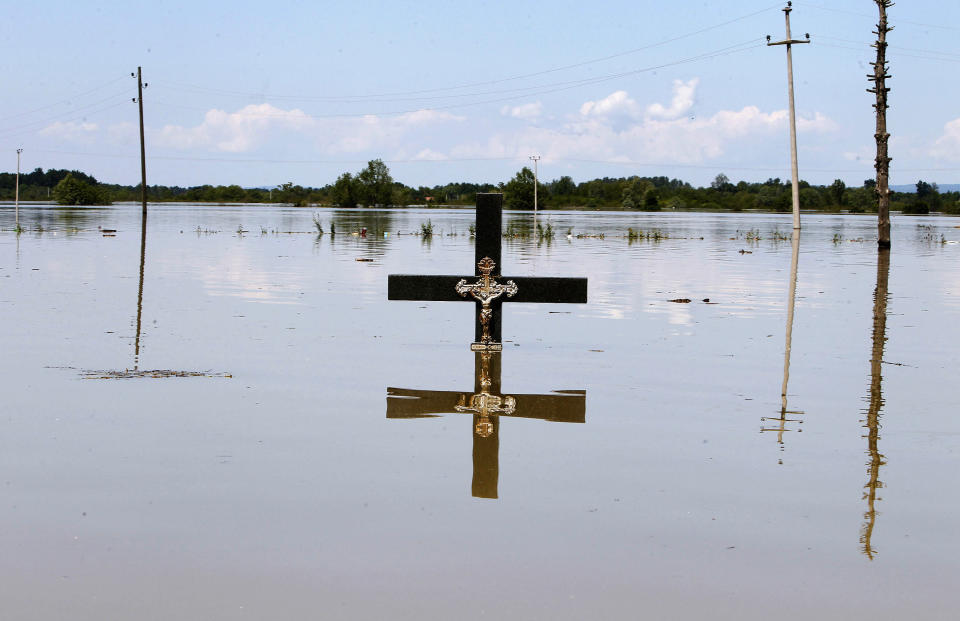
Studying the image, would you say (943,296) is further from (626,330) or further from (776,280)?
(626,330)

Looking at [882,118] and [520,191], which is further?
[520,191]

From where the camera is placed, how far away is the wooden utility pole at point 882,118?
3422 centimetres

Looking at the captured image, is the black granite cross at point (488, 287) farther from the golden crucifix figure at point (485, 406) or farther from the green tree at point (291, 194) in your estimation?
the green tree at point (291, 194)

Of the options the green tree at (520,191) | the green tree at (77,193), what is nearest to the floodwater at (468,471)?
the green tree at (77,193)

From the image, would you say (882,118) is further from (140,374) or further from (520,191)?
(520,191)

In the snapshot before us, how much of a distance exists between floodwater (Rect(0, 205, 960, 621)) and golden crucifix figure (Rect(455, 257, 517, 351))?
0.87 feet

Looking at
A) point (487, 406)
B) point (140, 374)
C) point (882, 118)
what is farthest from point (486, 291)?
point (882, 118)

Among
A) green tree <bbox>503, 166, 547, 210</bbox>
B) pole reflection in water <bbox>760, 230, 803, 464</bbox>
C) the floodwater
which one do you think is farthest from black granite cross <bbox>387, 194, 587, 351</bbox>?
green tree <bbox>503, 166, 547, 210</bbox>

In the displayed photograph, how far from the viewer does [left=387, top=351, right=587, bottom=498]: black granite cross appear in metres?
7.01

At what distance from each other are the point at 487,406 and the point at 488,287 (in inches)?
95.4

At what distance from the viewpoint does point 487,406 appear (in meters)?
7.77

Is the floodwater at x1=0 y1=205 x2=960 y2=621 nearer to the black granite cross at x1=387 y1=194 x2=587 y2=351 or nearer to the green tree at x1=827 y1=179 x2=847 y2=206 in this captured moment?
the black granite cross at x1=387 y1=194 x2=587 y2=351

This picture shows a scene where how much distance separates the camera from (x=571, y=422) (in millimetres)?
7328

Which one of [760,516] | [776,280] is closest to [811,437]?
[760,516]
